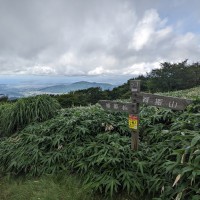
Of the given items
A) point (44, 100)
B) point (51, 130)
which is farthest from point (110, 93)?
point (51, 130)

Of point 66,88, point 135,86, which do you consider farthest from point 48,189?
point 66,88

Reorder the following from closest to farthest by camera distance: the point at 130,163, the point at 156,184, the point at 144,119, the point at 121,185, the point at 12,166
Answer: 1. the point at 156,184
2. the point at 121,185
3. the point at 130,163
4. the point at 12,166
5. the point at 144,119

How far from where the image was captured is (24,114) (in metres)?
6.29

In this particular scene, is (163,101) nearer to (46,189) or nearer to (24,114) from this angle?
(46,189)

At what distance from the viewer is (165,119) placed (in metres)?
4.56

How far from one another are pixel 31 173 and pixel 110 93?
21995mm

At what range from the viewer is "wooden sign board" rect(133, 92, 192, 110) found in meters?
3.27

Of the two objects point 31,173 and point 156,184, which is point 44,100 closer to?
point 31,173

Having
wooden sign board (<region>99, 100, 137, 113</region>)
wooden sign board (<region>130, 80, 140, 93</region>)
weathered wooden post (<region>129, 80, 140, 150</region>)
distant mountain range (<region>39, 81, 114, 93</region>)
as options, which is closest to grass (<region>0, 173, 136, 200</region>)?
weathered wooden post (<region>129, 80, 140, 150</region>)

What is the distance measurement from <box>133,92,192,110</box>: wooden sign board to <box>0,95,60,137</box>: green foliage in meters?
3.30

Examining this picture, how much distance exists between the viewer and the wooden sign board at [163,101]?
3270mm

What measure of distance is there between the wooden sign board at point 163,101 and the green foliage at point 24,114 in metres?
3.30

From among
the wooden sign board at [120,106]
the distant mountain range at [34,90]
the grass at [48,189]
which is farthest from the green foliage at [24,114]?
the wooden sign board at [120,106]

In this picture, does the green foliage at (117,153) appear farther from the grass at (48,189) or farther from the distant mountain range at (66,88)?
the distant mountain range at (66,88)
